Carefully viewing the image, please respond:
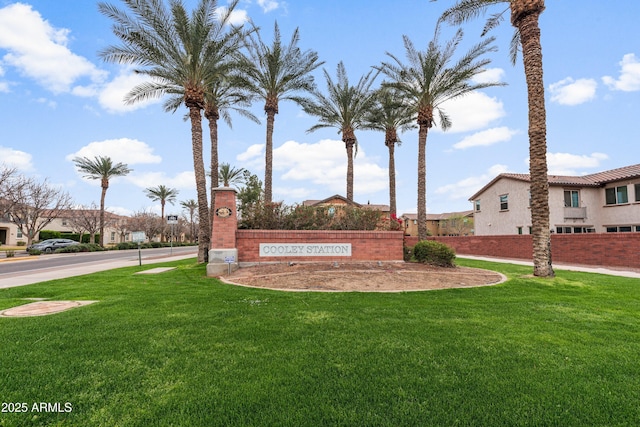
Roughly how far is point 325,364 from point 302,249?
9.01 m

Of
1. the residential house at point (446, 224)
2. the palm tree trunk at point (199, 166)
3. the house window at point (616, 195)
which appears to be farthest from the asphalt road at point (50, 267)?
the residential house at point (446, 224)

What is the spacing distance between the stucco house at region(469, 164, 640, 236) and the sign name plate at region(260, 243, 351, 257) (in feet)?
71.2

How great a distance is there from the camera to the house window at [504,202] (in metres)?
30.2

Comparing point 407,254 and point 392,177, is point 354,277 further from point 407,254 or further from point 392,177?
point 392,177

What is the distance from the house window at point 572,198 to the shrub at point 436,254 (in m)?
20.4

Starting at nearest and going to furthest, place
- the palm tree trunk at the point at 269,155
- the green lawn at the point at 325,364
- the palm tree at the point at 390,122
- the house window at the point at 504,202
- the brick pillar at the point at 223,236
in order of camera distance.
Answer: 1. the green lawn at the point at 325,364
2. the brick pillar at the point at 223,236
3. the palm tree trunk at the point at 269,155
4. the palm tree at the point at 390,122
5. the house window at the point at 504,202

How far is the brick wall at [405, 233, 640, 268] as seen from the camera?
1551 cm

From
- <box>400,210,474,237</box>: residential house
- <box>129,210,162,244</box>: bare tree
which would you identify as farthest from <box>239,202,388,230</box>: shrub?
<box>129,210,162,244</box>: bare tree

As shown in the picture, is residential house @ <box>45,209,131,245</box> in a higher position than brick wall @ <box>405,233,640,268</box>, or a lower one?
higher

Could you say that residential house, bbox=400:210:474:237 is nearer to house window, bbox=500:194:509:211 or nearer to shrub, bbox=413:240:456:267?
house window, bbox=500:194:509:211

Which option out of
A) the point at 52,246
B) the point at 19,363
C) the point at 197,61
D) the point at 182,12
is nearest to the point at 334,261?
the point at 19,363

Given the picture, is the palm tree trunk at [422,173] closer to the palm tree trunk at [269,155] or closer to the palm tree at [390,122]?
the palm tree at [390,122]

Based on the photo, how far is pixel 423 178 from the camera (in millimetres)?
20203

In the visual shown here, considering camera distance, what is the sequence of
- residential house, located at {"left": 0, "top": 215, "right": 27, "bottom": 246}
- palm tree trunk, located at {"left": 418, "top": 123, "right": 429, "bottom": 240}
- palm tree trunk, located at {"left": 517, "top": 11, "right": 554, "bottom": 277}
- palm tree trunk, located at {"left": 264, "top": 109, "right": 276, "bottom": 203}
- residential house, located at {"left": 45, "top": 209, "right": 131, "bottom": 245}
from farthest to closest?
residential house, located at {"left": 0, "top": 215, "right": 27, "bottom": 246}, residential house, located at {"left": 45, "top": 209, "right": 131, "bottom": 245}, palm tree trunk, located at {"left": 264, "top": 109, "right": 276, "bottom": 203}, palm tree trunk, located at {"left": 418, "top": 123, "right": 429, "bottom": 240}, palm tree trunk, located at {"left": 517, "top": 11, "right": 554, "bottom": 277}
